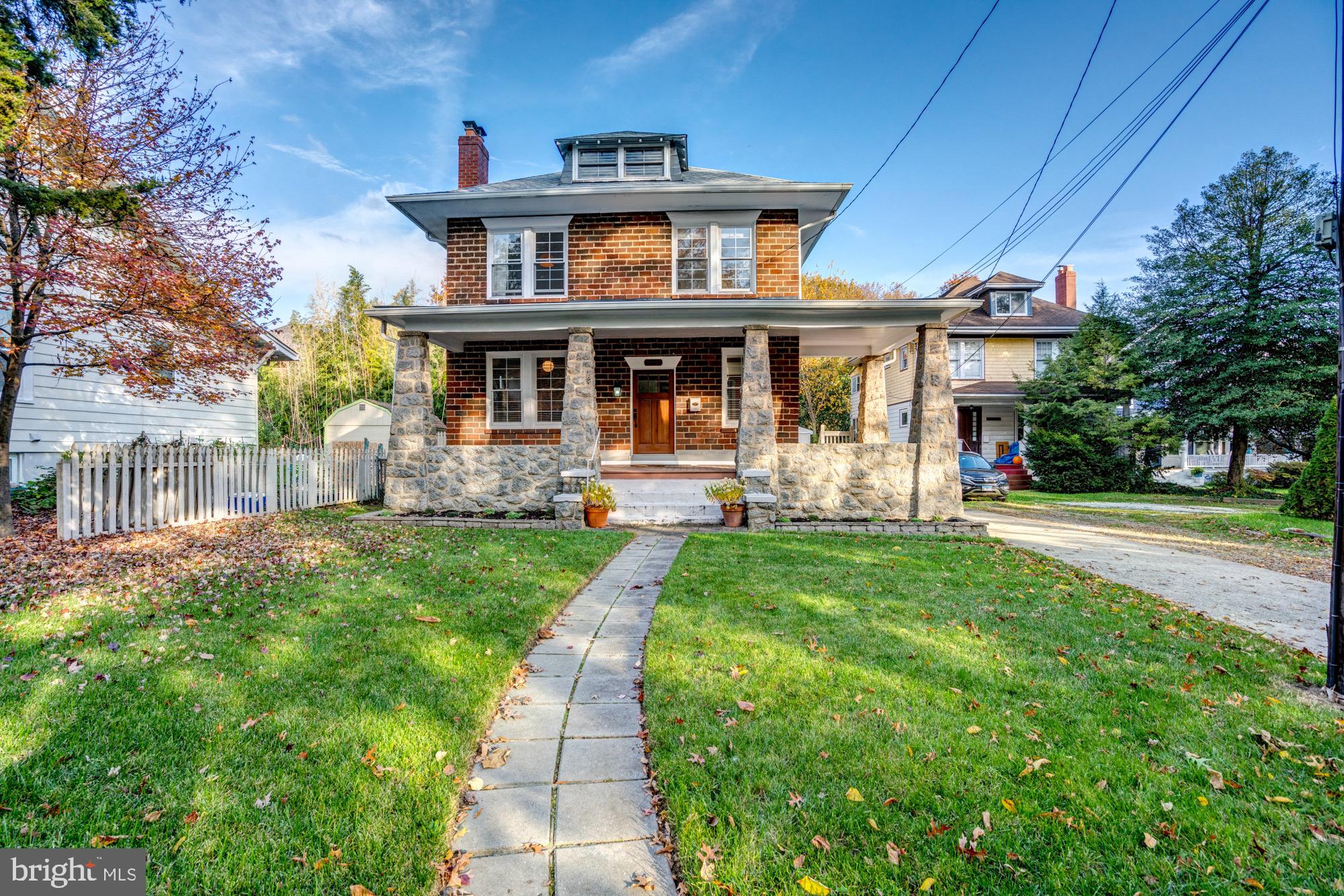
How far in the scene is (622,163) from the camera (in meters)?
14.3

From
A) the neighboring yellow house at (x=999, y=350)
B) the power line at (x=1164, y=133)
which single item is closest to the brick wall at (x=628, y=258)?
the power line at (x=1164, y=133)

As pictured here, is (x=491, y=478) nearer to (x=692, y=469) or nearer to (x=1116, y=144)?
(x=692, y=469)

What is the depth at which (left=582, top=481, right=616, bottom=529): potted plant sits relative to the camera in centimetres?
1019

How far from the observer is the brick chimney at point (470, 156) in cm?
1574

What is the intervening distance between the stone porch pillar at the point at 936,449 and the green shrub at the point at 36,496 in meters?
15.5

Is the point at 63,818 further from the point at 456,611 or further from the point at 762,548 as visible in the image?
the point at 762,548

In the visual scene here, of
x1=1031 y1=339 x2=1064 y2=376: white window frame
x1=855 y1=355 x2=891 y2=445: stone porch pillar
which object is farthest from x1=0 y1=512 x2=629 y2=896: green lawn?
x1=1031 y1=339 x2=1064 y2=376: white window frame

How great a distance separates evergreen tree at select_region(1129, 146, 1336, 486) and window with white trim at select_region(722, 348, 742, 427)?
50.5 feet

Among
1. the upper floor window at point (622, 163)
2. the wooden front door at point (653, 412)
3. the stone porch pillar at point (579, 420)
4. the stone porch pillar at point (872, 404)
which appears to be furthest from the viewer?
the stone porch pillar at point (872, 404)

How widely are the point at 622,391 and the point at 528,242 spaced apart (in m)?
4.29

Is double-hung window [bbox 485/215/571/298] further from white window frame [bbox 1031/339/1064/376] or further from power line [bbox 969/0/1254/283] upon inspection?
white window frame [bbox 1031/339/1064/376]

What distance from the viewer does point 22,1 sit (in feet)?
22.3

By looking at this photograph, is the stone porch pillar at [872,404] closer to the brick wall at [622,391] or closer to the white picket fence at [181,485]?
the brick wall at [622,391]

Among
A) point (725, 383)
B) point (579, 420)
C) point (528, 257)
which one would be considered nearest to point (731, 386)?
point (725, 383)
